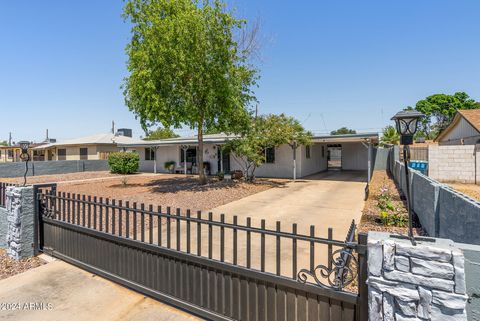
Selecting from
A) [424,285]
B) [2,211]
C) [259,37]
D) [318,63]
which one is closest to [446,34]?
[318,63]

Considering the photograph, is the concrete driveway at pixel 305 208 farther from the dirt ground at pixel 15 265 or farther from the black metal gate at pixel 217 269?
the dirt ground at pixel 15 265

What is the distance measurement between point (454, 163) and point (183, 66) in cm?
1387

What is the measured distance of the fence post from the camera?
219 cm

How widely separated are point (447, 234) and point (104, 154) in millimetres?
30334

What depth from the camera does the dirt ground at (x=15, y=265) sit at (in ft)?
15.0

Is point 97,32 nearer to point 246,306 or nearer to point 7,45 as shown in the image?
point 7,45

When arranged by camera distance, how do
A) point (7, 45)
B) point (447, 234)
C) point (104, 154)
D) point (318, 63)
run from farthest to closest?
1. point (104, 154)
2. point (318, 63)
3. point (7, 45)
4. point (447, 234)

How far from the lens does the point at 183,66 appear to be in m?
11.8

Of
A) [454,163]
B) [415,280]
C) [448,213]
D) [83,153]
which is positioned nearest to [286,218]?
[448,213]

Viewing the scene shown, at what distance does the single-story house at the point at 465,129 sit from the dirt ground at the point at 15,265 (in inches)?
798

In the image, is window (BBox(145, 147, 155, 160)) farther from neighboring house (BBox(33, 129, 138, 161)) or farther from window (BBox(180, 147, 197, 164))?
neighboring house (BBox(33, 129, 138, 161))

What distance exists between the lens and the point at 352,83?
2103 cm

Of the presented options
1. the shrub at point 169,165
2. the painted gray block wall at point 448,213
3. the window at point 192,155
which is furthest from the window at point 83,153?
the painted gray block wall at point 448,213

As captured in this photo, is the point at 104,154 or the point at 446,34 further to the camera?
the point at 104,154
